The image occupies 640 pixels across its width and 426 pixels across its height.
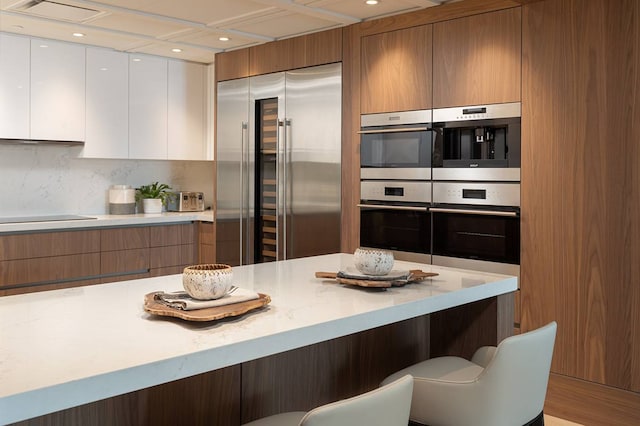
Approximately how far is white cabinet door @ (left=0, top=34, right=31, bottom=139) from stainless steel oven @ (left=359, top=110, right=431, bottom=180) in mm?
2562

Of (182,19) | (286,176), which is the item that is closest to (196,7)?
(182,19)

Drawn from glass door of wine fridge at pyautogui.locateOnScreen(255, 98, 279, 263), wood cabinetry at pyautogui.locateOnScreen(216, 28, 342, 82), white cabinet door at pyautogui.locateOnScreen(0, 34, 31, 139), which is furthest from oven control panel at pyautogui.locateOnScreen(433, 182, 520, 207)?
white cabinet door at pyautogui.locateOnScreen(0, 34, 31, 139)

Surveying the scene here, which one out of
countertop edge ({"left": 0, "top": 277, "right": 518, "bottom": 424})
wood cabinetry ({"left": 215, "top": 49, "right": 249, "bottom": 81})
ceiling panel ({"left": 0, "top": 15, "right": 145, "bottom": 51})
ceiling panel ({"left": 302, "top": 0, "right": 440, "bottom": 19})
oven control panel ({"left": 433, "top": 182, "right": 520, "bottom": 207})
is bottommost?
countertop edge ({"left": 0, "top": 277, "right": 518, "bottom": 424})

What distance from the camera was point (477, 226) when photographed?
383cm

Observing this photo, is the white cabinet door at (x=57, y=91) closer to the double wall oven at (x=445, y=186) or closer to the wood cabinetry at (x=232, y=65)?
the wood cabinetry at (x=232, y=65)

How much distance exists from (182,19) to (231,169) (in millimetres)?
1360

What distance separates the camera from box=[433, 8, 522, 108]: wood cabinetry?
12.0ft

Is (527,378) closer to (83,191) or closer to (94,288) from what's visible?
(94,288)

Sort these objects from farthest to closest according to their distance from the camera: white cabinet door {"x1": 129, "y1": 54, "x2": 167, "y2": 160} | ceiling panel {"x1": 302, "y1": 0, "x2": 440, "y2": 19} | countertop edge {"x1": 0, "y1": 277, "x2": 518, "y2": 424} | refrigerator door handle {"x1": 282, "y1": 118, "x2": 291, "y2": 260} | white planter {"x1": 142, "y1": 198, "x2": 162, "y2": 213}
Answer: white planter {"x1": 142, "y1": 198, "x2": 162, "y2": 213} < white cabinet door {"x1": 129, "y1": 54, "x2": 167, "y2": 160} < refrigerator door handle {"x1": 282, "y1": 118, "x2": 291, "y2": 260} < ceiling panel {"x1": 302, "y1": 0, "x2": 440, "y2": 19} < countertop edge {"x1": 0, "y1": 277, "x2": 518, "y2": 424}

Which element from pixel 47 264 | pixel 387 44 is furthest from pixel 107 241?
pixel 387 44

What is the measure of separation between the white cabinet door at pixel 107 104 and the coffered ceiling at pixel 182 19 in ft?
0.57

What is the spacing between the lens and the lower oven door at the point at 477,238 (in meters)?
3.69

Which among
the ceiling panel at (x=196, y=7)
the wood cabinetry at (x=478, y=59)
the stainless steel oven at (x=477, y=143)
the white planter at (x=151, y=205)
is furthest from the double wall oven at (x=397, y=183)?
the white planter at (x=151, y=205)

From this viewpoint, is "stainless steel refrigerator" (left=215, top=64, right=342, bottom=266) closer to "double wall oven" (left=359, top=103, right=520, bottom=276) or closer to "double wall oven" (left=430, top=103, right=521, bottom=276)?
"double wall oven" (left=359, top=103, right=520, bottom=276)
